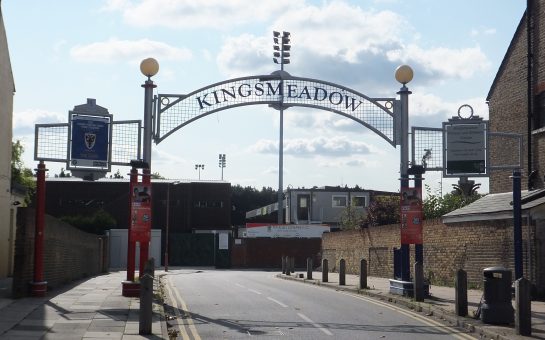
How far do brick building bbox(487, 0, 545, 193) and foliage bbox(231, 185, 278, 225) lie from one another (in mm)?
99040

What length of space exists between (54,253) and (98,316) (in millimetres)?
7895

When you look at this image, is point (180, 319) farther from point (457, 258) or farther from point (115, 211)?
point (115, 211)

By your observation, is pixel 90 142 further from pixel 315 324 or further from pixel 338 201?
pixel 338 201

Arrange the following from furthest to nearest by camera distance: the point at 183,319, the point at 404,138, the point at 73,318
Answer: the point at 404,138, the point at 183,319, the point at 73,318

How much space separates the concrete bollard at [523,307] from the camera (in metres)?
13.4

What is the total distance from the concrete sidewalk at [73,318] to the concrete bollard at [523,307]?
20.5ft

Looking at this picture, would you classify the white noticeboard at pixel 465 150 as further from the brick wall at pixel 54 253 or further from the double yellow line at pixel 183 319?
the brick wall at pixel 54 253

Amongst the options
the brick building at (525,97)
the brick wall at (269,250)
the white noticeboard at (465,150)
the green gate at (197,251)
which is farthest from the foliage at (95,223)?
the white noticeboard at (465,150)

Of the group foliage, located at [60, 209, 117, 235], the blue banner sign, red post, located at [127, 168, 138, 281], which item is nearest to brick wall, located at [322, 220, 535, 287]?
red post, located at [127, 168, 138, 281]

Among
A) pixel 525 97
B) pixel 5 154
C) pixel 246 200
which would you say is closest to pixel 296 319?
pixel 525 97

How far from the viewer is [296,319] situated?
16.9 metres

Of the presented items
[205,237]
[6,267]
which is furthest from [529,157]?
[205,237]

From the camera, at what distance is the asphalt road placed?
1430 centimetres

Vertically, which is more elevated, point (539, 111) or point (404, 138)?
point (539, 111)
